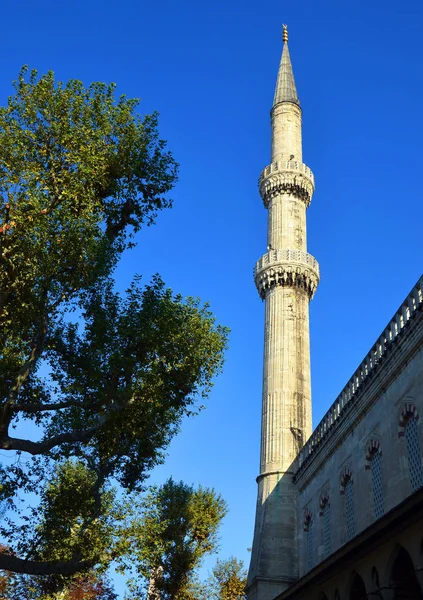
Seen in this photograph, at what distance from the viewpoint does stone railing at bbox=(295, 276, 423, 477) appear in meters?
16.5

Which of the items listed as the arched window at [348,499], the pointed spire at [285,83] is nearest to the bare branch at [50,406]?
the arched window at [348,499]

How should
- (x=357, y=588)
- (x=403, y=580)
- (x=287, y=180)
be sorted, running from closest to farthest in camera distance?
(x=403, y=580) < (x=357, y=588) < (x=287, y=180)

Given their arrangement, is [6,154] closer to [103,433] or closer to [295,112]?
[103,433]

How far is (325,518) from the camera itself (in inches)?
922

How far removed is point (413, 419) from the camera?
53.0 feet

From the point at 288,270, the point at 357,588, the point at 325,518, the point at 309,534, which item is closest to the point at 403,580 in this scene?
the point at 357,588

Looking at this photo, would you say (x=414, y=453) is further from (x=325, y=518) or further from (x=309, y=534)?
(x=309, y=534)

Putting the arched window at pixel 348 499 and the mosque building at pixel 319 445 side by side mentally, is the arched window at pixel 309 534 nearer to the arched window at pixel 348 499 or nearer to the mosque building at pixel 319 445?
the mosque building at pixel 319 445

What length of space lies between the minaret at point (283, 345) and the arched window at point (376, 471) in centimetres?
1010

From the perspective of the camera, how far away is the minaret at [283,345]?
27125 mm

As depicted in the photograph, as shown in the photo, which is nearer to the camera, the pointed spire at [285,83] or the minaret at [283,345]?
the minaret at [283,345]

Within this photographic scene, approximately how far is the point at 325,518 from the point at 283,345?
10.6 metres

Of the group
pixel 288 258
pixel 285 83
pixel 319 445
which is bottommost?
pixel 319 445

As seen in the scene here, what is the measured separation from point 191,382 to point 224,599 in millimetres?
26375
